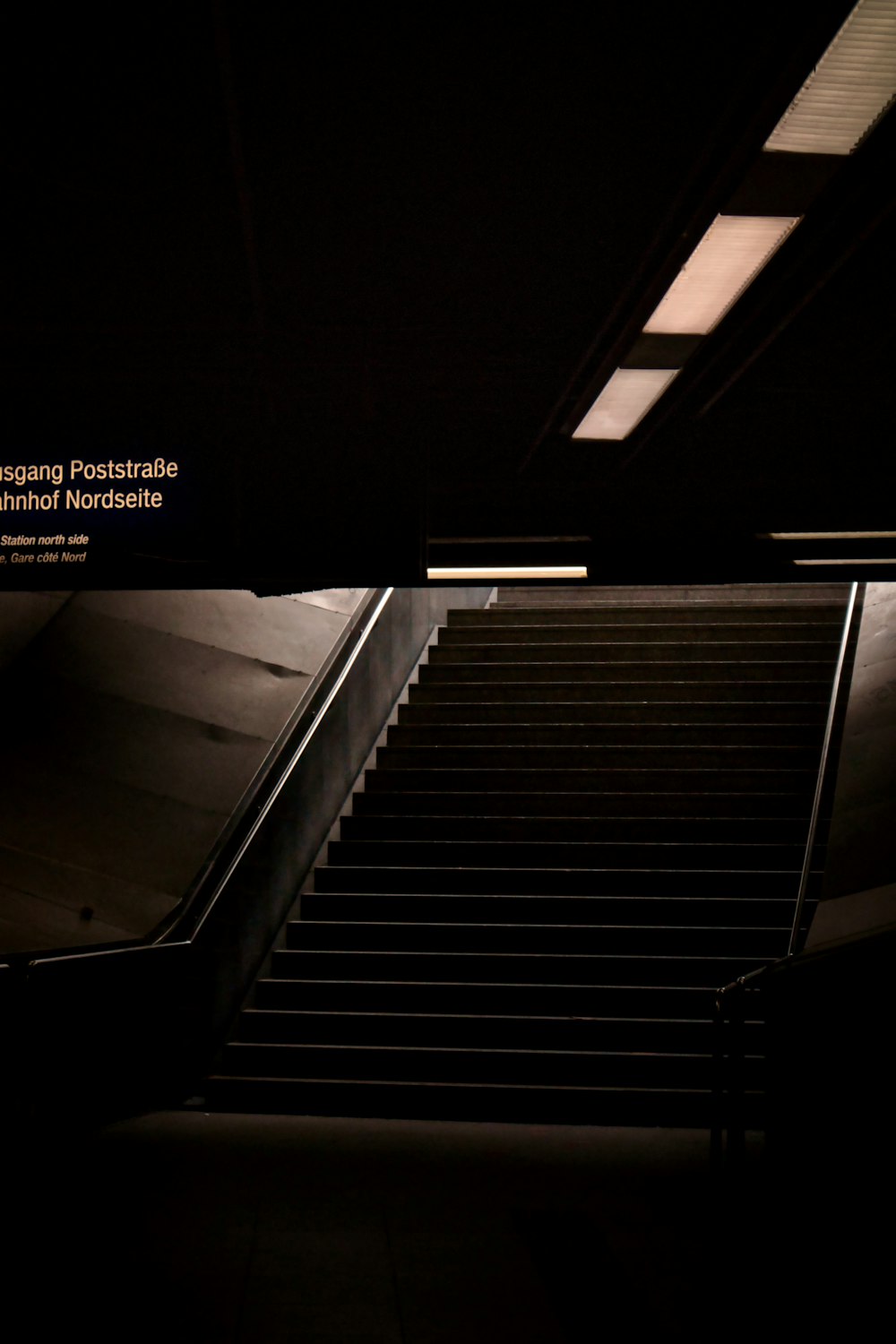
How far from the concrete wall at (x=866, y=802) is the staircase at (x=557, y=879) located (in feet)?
1.53

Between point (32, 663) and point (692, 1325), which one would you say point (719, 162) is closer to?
point (692, 1325)

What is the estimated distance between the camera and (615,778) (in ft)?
28.2

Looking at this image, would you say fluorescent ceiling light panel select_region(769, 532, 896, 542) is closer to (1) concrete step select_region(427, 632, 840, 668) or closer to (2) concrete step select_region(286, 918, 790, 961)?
(2) concrete step select_region(286, 918, 790, 961)

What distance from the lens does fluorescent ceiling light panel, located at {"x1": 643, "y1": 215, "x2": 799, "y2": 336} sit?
3.87 metres

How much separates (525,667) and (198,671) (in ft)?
8.65

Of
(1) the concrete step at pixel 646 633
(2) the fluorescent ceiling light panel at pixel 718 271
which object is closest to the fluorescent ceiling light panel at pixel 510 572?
(2) the fluorescent ceiling light panel at pixel 718 271

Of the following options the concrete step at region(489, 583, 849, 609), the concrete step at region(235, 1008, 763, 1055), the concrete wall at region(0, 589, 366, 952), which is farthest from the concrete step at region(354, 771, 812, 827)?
the concrete step at region(489, 583, 849, 609)

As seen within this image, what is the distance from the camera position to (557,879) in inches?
301

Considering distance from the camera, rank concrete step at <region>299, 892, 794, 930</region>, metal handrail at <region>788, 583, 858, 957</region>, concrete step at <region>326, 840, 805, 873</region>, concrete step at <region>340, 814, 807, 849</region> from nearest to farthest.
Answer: metal handrail at <region>788, 583, 858, 957</region>, concrete step at <region>299, 892, 794, 930</region>, concrete step at <region>326, 840, 805, 873</region>, concrete step at <region>340, 814, 807, 849</region>

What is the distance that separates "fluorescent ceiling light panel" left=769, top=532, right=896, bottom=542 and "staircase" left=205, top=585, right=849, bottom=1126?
7.43 ft

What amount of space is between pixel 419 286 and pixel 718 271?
3.52ft

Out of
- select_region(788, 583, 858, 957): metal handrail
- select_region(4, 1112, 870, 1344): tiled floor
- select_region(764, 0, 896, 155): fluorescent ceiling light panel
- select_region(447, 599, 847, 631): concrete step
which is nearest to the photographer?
select_region(764, 0, 896, 155): fluorescent ceiling light panel

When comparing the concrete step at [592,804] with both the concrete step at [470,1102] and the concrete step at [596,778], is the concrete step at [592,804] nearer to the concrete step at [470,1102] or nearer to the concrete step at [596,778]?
the concrete step at [596,778]

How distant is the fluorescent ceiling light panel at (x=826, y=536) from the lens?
6.26m
